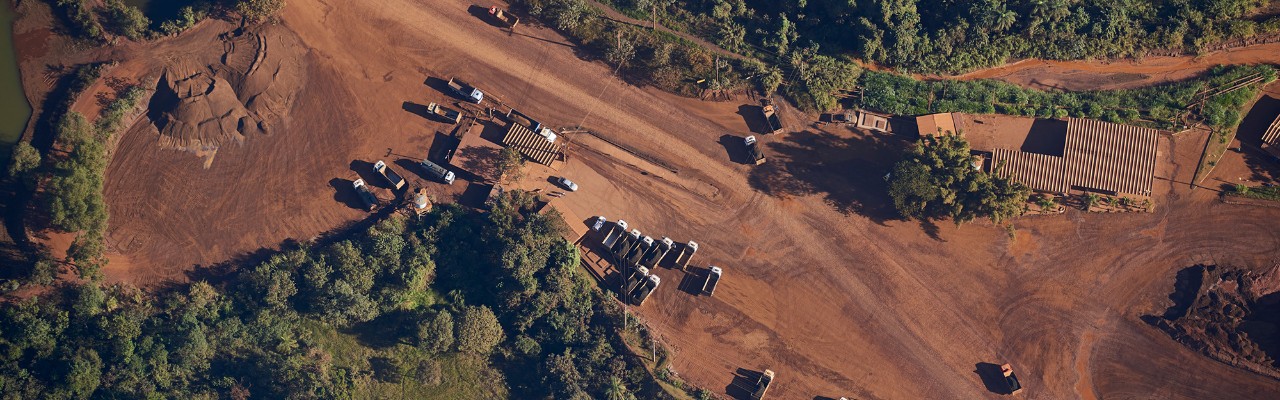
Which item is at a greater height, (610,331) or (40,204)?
(610,331)

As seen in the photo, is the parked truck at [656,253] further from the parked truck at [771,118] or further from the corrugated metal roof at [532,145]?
the parked truck at [771,118]

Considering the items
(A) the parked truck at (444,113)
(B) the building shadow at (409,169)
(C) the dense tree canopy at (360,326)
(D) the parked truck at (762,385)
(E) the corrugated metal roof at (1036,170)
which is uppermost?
(E) the corrugated metal roof at (1036,170)

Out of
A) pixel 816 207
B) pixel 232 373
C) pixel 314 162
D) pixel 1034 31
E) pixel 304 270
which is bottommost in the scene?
pixel 232 373

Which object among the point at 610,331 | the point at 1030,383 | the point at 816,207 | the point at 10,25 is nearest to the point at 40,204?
the point at 10,25

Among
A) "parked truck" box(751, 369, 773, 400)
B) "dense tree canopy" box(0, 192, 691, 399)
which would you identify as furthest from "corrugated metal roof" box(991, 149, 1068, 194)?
"dense tree canopy" box(0, 192, 691, 399)

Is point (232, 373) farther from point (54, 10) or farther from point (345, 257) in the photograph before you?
point (54, 10)

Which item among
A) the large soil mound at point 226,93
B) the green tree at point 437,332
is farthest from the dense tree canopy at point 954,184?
the large soil mound at point 226,93

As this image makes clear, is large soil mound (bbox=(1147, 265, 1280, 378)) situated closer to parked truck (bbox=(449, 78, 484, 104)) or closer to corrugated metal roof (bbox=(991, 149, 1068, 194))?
corrugated metal roof (bbox=(991, 149, 1068, 194))
